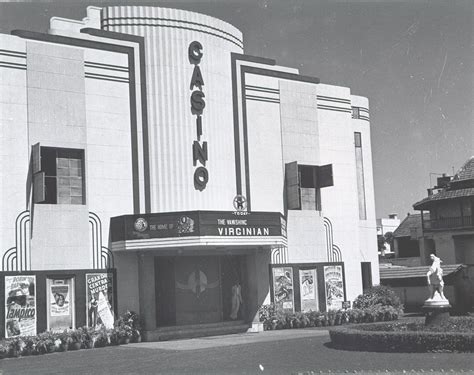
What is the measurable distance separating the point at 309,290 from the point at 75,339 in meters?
11.4

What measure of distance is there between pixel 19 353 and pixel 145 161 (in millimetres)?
8840

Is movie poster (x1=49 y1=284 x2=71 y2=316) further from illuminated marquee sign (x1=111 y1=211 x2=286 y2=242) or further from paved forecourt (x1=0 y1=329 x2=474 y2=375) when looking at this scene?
illuminated marquee sign (x1=111 y1=211 x2=286 y2=242)

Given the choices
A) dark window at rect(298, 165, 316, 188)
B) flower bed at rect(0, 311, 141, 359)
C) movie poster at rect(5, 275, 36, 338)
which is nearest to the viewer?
flower bed at rect(0, 311, 141, 359)

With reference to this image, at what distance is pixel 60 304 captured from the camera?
26.5 metres

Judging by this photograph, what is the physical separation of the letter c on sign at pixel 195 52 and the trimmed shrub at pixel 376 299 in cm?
1319

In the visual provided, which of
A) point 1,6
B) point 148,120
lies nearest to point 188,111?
point 148,120

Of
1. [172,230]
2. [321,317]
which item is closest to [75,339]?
[172,230]

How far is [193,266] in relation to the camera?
30.3m

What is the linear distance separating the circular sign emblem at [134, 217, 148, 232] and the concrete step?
3.95 m

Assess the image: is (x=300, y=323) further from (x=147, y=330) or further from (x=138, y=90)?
(x=138, y=90)

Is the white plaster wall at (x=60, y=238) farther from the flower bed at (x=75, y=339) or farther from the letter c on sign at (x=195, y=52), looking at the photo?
the letter c on sign at (x=195, y=52)

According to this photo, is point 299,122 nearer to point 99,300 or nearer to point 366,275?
point 366,275

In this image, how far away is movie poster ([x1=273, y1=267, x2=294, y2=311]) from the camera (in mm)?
31781

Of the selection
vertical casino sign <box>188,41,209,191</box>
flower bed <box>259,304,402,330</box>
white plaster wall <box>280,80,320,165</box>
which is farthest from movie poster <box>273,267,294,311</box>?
vertical casino sign <box>188,41,209,191</box>
